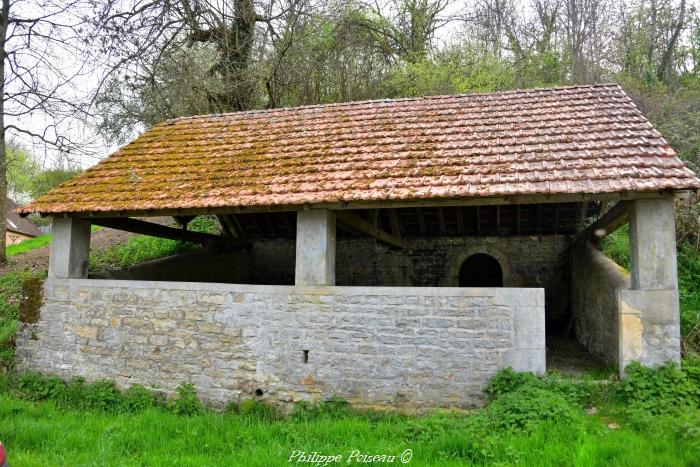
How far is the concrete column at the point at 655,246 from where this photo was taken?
5070mm

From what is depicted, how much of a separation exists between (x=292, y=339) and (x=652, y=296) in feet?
12.8

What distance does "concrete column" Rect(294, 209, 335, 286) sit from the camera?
19.5 feet

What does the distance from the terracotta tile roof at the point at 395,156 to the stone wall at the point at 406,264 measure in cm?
203

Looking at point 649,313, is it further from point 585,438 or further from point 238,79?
point 238,79

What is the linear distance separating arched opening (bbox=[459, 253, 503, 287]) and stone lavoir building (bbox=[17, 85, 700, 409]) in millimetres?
1542

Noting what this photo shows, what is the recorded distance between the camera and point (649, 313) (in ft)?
16.6

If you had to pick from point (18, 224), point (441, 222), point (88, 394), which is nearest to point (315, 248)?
point (88, 394)

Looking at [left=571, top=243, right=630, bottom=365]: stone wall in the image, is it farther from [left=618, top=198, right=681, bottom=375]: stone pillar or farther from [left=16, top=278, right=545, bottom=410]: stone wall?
[left=16, top=278, right=545, bottom=410]: stone wall

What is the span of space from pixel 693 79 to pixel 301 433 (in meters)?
16.7

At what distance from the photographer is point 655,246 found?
16.8 feet

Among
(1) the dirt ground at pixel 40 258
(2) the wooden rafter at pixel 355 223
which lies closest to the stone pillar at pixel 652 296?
(2) the wooden rafter at pixel 355 223

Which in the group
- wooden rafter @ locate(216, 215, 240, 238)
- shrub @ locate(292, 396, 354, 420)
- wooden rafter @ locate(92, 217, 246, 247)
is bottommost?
shrub @ locate(292, 396, 354, 420)

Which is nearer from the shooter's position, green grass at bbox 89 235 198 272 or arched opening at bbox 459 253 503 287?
arched opening at bbox 459 253 503 287

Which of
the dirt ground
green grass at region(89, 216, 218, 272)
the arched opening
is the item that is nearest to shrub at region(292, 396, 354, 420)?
the arched opening
